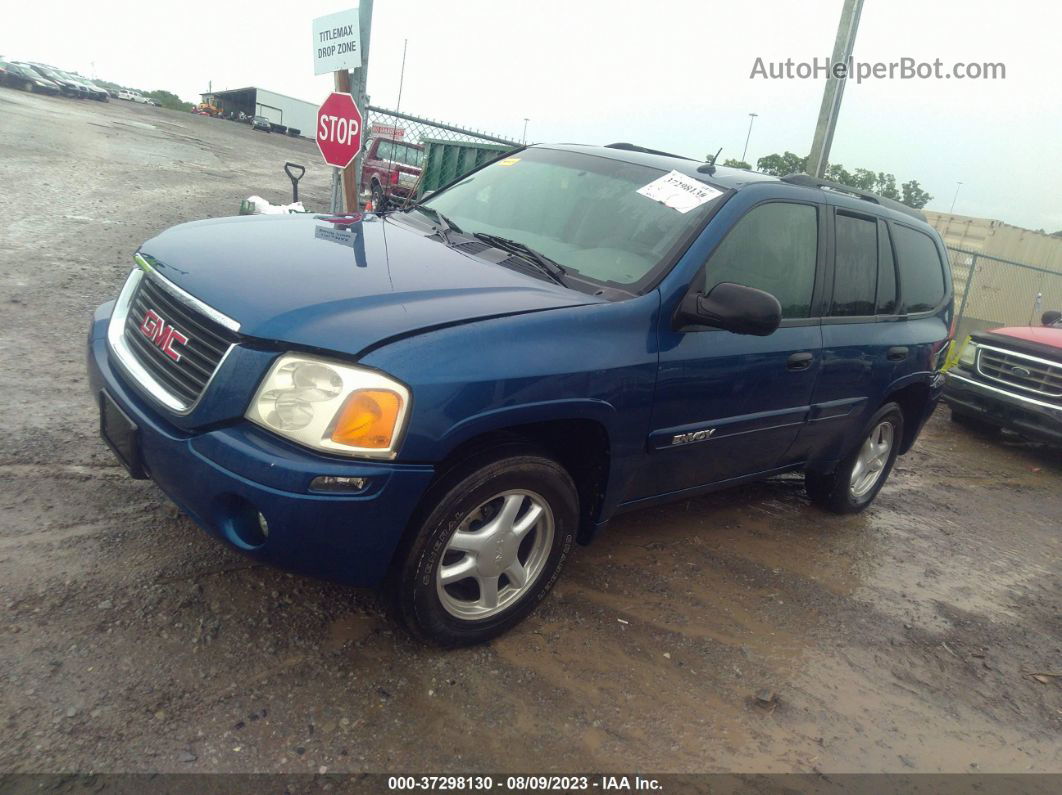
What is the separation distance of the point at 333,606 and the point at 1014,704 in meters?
2.78

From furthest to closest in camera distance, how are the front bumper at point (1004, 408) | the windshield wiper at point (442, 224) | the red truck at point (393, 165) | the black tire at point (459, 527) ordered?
the red truck at point (393, 165), the front bumper at point (1004, 408), the windshield wiper at point (442, 224), the black tire at point (459, 527)

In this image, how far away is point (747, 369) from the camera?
132 inches

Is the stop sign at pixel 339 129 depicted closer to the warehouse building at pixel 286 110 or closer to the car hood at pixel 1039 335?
the car hood at pixel 1039 335

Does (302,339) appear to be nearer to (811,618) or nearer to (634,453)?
(634,453)

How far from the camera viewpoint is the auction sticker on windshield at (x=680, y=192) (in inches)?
132

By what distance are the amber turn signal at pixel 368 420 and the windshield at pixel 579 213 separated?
3.77ft

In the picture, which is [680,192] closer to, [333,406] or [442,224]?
[442,224]

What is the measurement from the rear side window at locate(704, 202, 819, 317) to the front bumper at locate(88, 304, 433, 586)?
5.27 ft

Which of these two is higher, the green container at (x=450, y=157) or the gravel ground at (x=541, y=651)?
the green container at (x=450, y=157)

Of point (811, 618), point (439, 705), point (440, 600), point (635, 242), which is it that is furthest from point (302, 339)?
point (811, 618)

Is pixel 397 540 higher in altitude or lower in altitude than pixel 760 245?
lower

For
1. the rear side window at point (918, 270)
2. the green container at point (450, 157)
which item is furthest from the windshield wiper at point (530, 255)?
the green container at point (450, 157)

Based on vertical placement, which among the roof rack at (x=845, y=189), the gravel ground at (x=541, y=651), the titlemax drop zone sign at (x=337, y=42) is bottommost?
the gravel ground at (x=541, y=651)

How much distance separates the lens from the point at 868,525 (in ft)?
16.2
